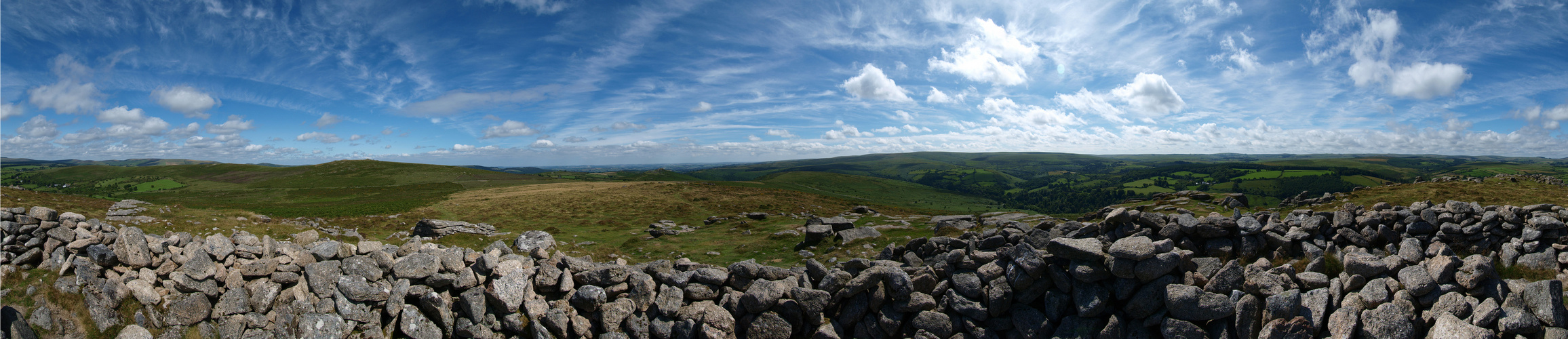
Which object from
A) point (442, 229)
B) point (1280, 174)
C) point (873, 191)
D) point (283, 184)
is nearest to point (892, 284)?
point (442, 229)

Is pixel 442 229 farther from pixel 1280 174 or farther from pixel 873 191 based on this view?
pixel 1280 174

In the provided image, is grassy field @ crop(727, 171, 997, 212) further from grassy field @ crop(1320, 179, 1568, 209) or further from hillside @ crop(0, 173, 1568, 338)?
hillside @ crop(0, 173, 1568, 338)

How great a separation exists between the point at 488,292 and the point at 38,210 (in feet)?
33.3

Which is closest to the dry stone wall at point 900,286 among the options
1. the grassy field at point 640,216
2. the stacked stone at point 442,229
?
the grassy field at point 640,216

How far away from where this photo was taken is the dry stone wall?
8.69 meters

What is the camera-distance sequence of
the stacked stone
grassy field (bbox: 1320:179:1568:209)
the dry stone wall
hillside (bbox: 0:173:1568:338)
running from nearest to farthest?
the dry stone wall → hillside (bbox: 0:173:1568:338) → grassy field (bbox: 1320:179:1568:209) → the stacked stone

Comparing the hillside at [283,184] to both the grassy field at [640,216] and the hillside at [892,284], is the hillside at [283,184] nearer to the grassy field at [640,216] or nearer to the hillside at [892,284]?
the grassy field at [640,216]

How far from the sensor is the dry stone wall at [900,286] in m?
8.69

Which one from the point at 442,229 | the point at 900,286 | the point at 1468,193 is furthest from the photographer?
the point at 442,229

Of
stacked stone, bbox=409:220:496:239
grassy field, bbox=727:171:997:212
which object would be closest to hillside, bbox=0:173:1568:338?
stacked stone, bbox=409:220:496:239

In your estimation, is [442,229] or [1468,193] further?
[442,229]

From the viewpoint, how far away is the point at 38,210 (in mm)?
11188

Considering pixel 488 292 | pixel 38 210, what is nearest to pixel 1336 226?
pixel 488 292

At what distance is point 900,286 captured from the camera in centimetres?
1102
